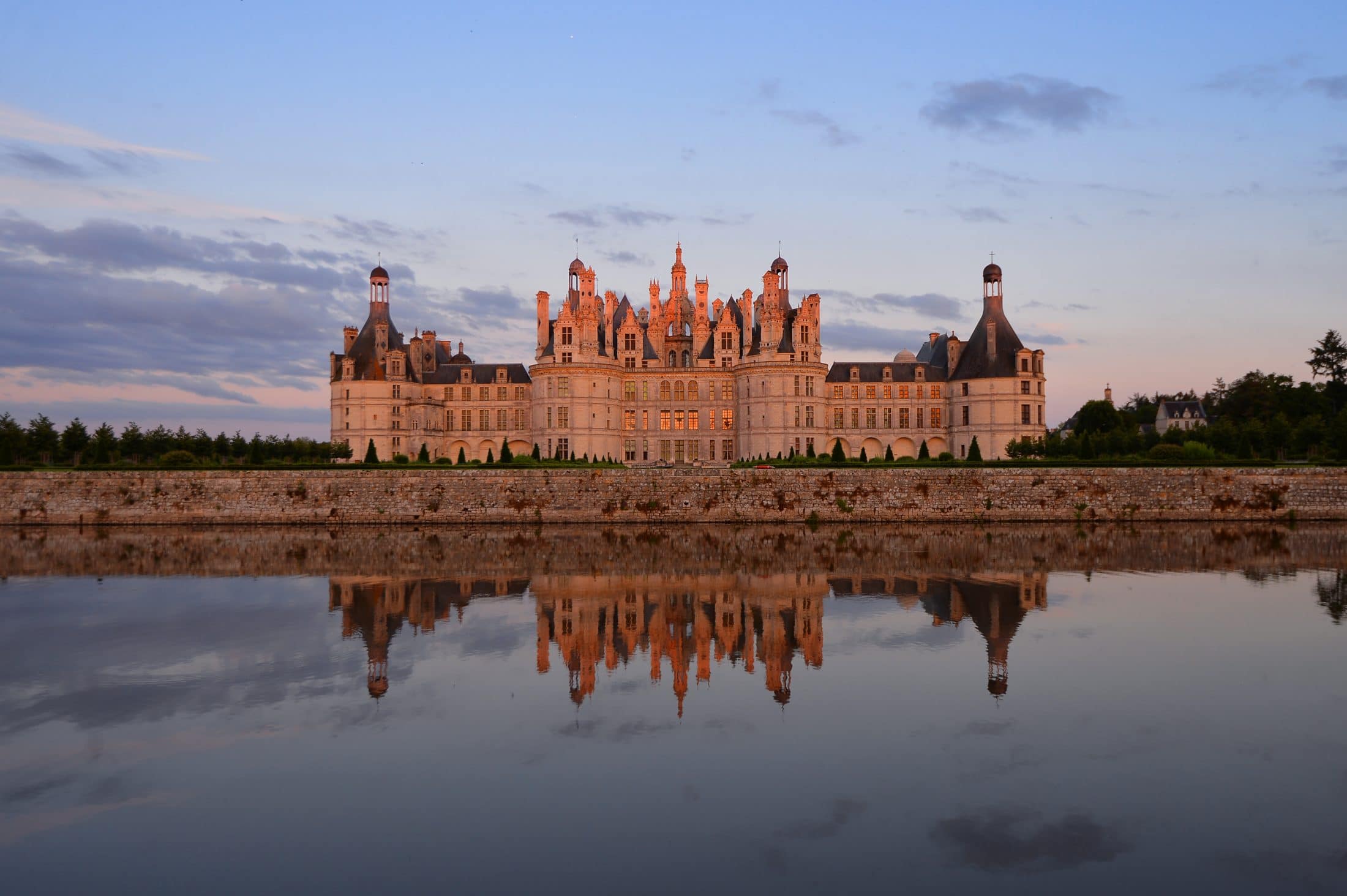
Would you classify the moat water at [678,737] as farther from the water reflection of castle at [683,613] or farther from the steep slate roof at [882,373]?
the steep slate roof at [882,373]

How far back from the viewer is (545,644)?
14.5 meters

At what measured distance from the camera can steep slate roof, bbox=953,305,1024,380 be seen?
59.7m

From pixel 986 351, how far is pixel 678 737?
5531 cm

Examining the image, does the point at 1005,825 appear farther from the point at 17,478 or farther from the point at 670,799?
the point at 17,478

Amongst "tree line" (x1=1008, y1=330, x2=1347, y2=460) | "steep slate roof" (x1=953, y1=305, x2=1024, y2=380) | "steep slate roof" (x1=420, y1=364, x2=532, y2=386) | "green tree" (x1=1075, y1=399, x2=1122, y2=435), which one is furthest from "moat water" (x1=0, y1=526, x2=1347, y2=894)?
"green tree" (x1=1075, y1=399, x2=1122, y2=435)

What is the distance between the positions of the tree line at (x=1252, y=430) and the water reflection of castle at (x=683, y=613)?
28381 millimetres

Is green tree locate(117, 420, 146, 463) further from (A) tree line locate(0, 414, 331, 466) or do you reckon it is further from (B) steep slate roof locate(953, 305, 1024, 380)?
(B) steep slate roof locate(953, 305, 1024, 380)

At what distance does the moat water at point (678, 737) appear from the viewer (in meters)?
7.31

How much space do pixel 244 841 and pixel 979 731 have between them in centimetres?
747

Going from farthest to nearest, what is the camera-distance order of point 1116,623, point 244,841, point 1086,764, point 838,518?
point 838,518, point 1116,623, point 1086,764, point 244,841

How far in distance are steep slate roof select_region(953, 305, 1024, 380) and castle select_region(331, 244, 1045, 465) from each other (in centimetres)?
11

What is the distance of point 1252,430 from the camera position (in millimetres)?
56656

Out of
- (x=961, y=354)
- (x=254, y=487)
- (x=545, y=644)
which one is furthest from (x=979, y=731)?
(x=961, y=354)

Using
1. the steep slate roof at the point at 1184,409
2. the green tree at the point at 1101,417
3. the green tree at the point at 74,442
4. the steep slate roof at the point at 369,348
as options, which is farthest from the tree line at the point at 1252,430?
the green tree at the point at 74,442
